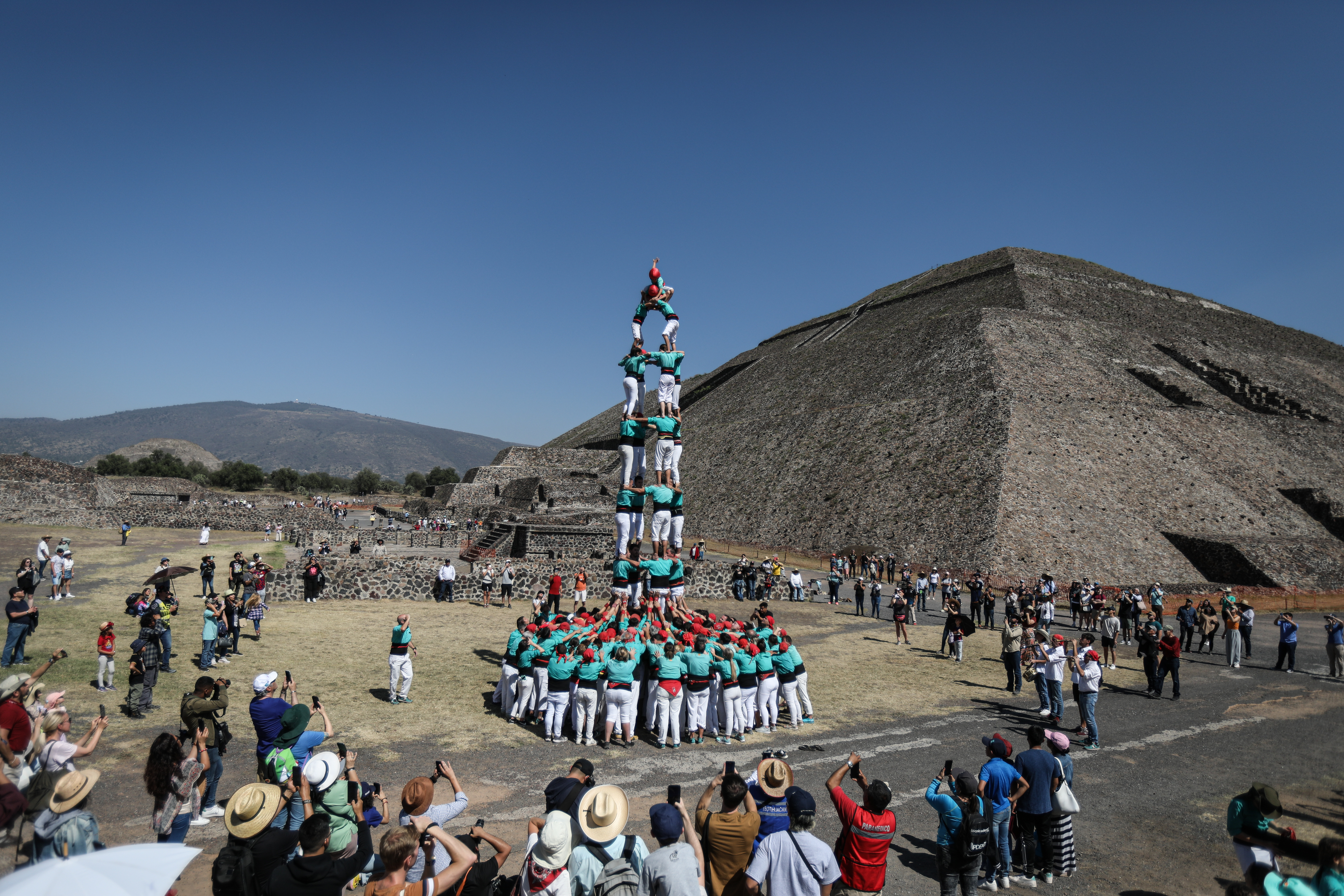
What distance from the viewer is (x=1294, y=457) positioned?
126 ft

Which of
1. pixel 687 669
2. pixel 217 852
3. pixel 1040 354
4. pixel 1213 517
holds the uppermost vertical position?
pixel 1040 354

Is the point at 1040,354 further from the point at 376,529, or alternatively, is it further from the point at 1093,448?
the point at 376,529

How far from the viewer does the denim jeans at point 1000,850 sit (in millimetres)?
6387

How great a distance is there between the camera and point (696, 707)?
10.4 metres

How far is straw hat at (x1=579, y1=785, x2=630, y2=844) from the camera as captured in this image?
14.4ft

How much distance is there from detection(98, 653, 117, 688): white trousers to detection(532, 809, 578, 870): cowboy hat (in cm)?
1071

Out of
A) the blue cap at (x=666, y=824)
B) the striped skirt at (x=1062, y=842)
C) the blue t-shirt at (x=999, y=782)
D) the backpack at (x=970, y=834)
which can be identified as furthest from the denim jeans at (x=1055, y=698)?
the blue cap at (x=666, y=824)

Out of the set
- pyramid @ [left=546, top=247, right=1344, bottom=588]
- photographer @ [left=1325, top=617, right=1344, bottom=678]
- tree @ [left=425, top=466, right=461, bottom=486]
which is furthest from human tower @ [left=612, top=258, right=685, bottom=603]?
tree @ [left=425, top=466, right=461, bottom=486]

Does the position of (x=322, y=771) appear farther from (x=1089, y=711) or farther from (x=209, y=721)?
(x=1089, y=711)

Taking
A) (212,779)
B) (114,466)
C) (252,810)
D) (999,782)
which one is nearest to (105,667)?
(212,779)

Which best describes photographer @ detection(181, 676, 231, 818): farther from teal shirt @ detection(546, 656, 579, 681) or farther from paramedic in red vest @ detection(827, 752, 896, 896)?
paramedic in red vest @ detection(827, 752, 896, 896)

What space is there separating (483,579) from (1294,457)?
4481 cm

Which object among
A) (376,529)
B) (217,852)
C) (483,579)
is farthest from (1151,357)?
(217,852)

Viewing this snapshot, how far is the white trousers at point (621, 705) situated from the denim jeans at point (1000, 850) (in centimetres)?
506
